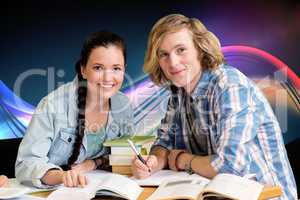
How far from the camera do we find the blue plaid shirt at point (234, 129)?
1638mm

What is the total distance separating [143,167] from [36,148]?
421 mm

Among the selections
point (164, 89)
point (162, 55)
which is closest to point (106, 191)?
point (162, 55)

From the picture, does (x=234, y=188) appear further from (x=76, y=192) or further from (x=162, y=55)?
(x=162, y=55)

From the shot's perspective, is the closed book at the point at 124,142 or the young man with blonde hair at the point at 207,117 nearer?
the young man with blonde hair at the point at 207,117

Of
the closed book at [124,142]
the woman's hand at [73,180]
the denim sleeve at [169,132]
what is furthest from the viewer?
the denim sleeve at [169,132]

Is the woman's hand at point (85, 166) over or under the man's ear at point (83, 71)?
under

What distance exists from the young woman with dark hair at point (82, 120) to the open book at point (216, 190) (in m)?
0.49

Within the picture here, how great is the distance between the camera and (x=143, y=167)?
1749 mm

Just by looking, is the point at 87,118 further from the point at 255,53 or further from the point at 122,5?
the point at 255,53

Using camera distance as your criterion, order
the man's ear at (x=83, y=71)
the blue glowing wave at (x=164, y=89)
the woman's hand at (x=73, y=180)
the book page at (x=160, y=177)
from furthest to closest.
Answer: the blue glowing wave at (x=164, y=89) → the man's ear at (x=83, y=71) → the book page at (x=160, y=177) → the woman's hand at (x=73, y=180)

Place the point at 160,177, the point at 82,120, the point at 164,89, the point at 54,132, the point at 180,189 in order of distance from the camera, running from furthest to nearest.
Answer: the point at 164,89
the point at 82,120
the point at 54,132
the point at 160,177
the point at 180,189

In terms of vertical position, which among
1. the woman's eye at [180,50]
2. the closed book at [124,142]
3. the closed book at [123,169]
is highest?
the woman's eye at [180,50]

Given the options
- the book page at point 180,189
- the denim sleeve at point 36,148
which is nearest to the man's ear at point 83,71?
the denim sleeve at point 36,148

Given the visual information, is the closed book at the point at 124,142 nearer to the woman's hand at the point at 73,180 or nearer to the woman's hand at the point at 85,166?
the woman's hand at the point at 85,166
